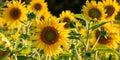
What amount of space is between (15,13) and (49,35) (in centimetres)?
150

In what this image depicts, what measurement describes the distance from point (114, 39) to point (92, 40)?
19 cm

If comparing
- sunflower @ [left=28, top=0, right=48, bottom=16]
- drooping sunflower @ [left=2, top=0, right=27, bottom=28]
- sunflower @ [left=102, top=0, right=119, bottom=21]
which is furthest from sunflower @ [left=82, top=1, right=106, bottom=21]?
sunflower @ [left=28, top=0, right=48, bottom=16]

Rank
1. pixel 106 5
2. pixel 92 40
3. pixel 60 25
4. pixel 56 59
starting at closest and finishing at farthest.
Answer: pixel 60 25, pixel 56 59, pixel 92 40, pixel 106 5

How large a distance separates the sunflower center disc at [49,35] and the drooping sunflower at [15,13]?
4.58 ft

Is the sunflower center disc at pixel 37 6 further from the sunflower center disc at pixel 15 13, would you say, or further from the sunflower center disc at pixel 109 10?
the sunflower center disc at pixel 109 10

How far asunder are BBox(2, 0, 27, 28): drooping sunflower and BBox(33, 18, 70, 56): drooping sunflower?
1.42 meters

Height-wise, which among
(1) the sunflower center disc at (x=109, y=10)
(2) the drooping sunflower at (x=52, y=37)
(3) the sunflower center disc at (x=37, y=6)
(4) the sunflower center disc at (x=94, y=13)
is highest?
(3) the sunflower center disc at (x=37, y=6)

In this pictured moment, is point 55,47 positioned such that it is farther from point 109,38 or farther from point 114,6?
point 114,6

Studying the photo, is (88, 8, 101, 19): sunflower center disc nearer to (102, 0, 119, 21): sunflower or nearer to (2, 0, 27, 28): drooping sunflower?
(102, 0, 119, 21): sunflower

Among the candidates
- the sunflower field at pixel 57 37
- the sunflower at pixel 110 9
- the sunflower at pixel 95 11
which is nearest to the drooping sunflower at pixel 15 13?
the sunflower field at pixel 57 37

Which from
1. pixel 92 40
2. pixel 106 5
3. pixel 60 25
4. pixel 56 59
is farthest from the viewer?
pixel 106 5

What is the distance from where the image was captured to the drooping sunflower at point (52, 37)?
2941 mm

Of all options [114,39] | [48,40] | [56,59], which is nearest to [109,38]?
[114,39]

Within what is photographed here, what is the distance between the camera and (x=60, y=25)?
296cm
